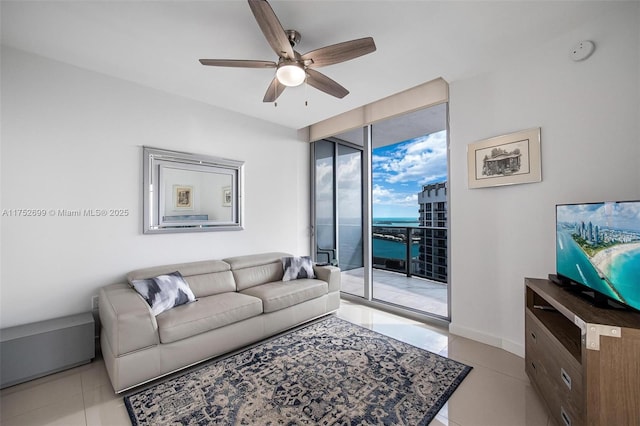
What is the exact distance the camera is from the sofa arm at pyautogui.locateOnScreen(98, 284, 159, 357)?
1911mm

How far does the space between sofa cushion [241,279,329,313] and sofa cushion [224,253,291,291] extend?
15 cm

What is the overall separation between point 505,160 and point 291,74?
6.67 ft

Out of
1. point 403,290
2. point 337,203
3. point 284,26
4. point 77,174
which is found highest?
point 284,26

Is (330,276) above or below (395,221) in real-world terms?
below

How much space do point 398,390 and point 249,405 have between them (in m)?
1.04

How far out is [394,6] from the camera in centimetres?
184

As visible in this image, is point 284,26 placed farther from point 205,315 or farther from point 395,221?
point 395,221

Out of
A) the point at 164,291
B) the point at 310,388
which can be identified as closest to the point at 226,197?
the point at 164,291

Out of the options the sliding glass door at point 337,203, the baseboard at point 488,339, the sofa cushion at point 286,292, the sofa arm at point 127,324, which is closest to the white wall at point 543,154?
the baseboard at point 488,339

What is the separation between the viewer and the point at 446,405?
179cm

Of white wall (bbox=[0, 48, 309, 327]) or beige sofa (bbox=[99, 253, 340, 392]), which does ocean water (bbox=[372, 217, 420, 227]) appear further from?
white wall (bbox=[0, 48, 309, 327])

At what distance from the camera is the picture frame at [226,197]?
11.5 feet

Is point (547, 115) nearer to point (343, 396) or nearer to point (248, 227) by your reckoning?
point (343, 396)

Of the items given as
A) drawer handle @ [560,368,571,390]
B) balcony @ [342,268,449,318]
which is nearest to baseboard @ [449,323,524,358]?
balcony @ [342,268,449,318]
